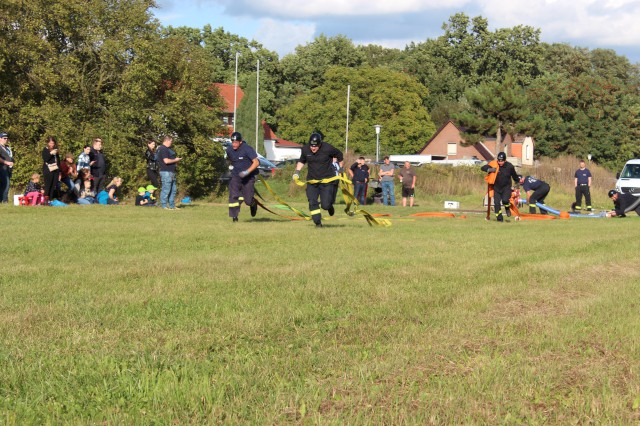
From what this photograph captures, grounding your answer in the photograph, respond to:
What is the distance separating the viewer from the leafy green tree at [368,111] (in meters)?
78.4

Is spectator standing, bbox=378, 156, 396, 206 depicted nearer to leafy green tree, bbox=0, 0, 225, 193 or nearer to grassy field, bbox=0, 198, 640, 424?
leafy green tree, bbox=0, 0, 225, 193

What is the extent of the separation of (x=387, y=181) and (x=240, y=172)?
51.2 ft

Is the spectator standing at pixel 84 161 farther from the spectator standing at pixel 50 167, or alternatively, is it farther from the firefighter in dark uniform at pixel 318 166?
the firefighter in dark uniform at pixel 318 166

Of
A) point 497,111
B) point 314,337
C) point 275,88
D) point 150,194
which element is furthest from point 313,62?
point 314,337

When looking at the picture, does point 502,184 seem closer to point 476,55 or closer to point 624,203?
point 624,203

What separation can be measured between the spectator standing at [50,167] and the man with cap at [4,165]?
2.96 feet

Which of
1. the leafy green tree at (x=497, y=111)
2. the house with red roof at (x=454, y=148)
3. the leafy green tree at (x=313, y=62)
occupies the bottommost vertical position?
the house with red roof at (x=454, y=148)

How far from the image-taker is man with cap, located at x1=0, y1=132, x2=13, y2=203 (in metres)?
20.7

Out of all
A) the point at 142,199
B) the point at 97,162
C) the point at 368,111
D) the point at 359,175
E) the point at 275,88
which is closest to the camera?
the point at 97,162

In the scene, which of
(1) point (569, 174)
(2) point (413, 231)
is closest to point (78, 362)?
(2) point (413, 231)

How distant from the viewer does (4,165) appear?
829 inches

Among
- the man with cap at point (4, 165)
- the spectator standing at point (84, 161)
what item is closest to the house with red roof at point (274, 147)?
the spectator standing at point (84, 161)

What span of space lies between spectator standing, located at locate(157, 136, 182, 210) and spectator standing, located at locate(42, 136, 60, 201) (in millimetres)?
2759

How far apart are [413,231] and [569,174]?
112ft
